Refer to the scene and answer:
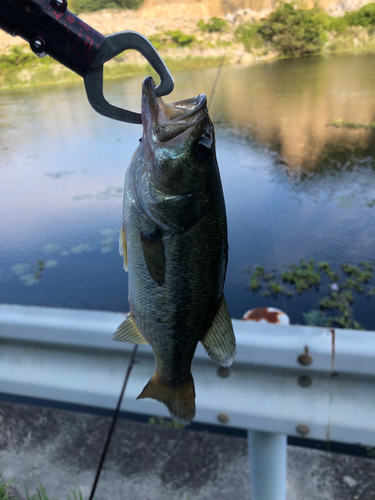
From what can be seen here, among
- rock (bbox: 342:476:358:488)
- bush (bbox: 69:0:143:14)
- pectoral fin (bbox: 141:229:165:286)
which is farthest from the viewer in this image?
rock (bbox: 342:476:358:488)

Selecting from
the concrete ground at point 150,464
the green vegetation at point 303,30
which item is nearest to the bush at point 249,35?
the green vegetation at point 303,30

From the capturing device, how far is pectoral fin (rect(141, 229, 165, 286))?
566 mm

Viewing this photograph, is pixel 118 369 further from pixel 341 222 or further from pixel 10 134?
pixel 10 134

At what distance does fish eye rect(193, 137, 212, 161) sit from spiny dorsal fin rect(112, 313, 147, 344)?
32cm

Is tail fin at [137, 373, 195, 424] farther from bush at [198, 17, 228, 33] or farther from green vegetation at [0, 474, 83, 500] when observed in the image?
bush at [198, 17, 228, 33]

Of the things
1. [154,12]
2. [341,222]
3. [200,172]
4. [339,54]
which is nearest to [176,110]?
[200,172]

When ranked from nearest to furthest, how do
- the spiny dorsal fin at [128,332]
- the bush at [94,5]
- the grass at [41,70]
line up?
the spiny dorsal fin at [128,332]
the bush at [94,5]
the grass at [41,70]

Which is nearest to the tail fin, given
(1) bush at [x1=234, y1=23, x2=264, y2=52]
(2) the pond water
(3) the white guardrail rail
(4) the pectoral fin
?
(4) the pectoral fin

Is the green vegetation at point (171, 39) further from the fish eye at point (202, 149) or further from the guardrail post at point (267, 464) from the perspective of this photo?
the guardrail post at point (267, 464)

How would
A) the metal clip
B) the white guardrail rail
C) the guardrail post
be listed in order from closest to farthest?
the metal clip, the white guardrail rail, the guardrail post

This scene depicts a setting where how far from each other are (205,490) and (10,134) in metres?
1.81

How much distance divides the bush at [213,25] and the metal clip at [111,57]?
111 cm

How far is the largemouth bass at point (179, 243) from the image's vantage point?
578 millimetres

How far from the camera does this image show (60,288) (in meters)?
1.21
